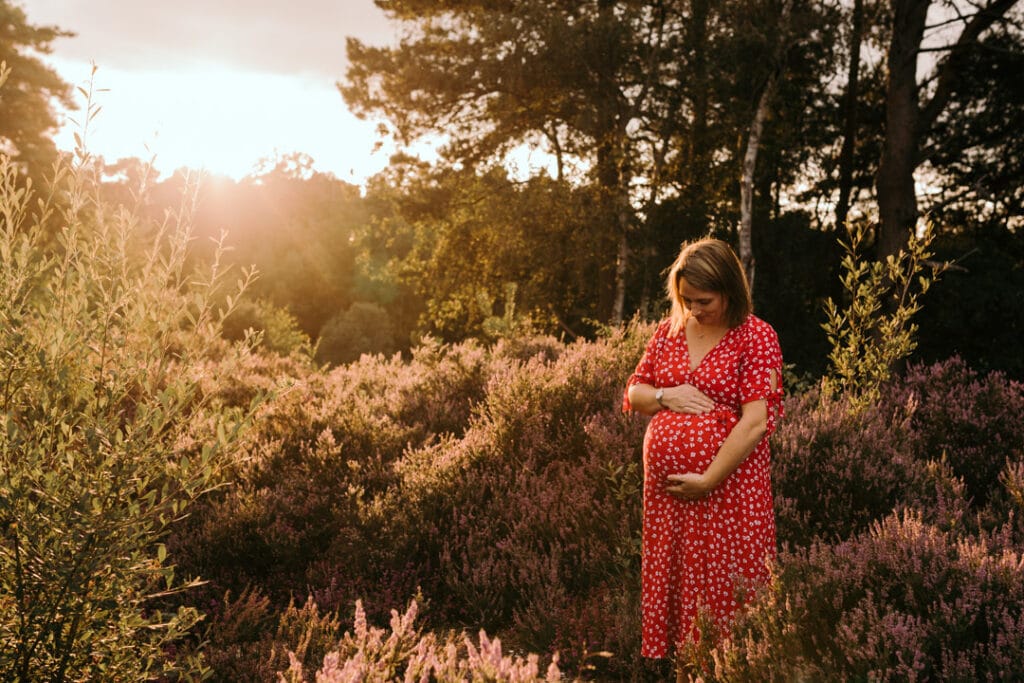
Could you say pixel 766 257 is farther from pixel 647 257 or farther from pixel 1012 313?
pixel 1012 313

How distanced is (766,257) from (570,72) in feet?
25.9

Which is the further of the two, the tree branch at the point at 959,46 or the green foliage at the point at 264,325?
the green foliage at the point at 264,325

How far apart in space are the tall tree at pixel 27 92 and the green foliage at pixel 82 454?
30.7m

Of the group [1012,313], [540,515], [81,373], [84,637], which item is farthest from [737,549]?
[1012,313]

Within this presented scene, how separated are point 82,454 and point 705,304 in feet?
8.90

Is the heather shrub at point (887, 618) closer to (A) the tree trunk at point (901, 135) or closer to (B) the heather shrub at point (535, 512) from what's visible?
(B) the heather shrub at point (535, 512)

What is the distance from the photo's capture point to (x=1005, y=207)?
18750 millimetres

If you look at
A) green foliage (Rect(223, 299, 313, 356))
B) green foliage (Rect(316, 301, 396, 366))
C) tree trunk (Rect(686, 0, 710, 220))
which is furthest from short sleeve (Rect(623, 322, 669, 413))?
green foliage (Rect(316, 301, 396, 366))

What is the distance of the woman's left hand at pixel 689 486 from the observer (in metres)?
3.10

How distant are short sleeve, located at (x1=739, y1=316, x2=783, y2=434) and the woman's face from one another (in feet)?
0.46

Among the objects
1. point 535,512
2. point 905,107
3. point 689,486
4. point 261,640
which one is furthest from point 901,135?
point 261,640

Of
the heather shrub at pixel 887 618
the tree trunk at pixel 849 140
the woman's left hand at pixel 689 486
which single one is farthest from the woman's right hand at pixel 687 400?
the tree trunk at pixel 849 140

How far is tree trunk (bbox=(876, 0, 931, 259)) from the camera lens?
14.2m

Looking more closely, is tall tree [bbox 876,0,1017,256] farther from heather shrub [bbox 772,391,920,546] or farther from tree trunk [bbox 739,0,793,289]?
heather shrub [bbox 772,391,920,546]
